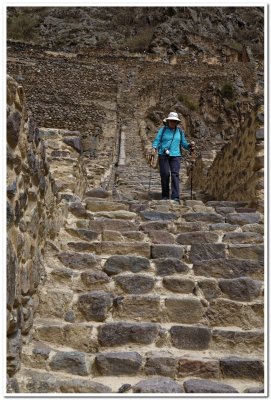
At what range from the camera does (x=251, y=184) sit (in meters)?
6.75

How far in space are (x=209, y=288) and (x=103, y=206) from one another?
2.23m

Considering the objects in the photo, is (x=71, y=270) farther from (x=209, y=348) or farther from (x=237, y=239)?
(x=237, y=239)

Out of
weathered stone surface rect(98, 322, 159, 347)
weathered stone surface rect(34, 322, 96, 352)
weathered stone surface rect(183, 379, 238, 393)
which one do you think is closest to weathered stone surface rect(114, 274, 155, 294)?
weathered stone surface rect(98, 322, 159, 347)

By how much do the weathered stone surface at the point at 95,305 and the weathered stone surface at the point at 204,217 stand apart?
2070mm

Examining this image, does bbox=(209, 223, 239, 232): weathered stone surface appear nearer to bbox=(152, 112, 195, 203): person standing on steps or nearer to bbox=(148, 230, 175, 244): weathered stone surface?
bbox=(148, 230, 175, 244): weathered stone surface

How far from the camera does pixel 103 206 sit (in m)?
6.26

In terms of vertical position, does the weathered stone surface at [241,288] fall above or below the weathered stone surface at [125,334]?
above

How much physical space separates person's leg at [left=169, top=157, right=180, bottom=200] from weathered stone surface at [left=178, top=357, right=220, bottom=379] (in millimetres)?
4168

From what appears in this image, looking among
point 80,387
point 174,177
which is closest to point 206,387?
point 80,387

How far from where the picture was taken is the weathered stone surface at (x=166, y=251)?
4.89 meters

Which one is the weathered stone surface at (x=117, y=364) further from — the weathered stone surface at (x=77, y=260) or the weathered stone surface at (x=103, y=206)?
the weathered stone surface at (x=103, y=206)

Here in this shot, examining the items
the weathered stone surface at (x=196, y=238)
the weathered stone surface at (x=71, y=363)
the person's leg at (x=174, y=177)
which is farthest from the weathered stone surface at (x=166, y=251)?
the person's leg at (x=174, y=177)

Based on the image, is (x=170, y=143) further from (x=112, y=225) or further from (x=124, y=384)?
(x=124, y=384)

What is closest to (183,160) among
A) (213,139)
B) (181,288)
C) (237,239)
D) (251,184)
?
(213,139)
